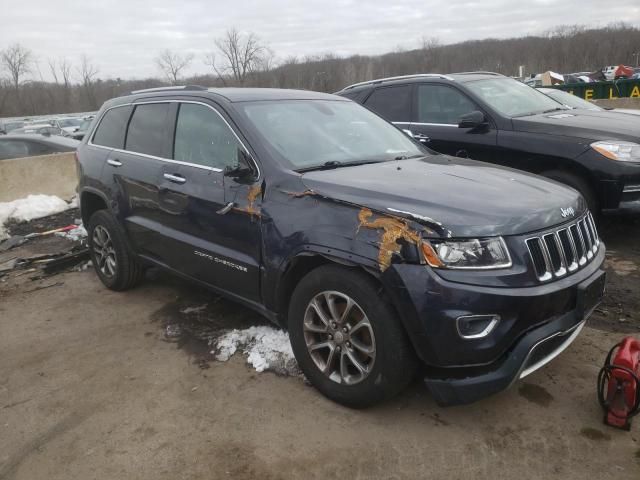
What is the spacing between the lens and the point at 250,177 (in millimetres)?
3336

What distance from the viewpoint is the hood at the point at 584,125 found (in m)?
5.17

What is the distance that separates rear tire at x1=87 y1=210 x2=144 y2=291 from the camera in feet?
15.8

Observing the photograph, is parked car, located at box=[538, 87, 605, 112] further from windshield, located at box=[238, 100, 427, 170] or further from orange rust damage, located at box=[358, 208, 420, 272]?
orange rust damage, located at box=[358, 208, 420, 272]

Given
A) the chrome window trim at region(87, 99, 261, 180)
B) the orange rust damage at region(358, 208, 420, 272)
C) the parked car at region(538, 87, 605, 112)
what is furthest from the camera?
the parked car at region(538, 87, 605, 112)

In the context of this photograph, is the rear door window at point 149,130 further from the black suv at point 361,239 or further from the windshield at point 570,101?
the windshield at point 570,101

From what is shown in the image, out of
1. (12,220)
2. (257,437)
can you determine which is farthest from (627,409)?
(12,220)

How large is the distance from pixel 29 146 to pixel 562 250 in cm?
1072

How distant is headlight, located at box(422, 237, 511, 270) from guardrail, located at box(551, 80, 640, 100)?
1829 cm

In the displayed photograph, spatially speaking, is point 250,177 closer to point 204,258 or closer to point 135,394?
point 204,258

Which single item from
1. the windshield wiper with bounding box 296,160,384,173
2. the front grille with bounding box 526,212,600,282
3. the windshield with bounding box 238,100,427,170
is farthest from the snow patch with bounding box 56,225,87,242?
the front grille with bounding box 526,212,600,282

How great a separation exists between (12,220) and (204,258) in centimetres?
599

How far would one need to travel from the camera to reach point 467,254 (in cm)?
254

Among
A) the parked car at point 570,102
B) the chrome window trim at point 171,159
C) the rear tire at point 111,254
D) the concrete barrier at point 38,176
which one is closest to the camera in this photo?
the chrome window trim at point 171,159

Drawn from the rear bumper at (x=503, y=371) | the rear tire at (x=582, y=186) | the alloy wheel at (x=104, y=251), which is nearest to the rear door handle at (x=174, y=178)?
the alloy wheel at (x=104, y=251)
